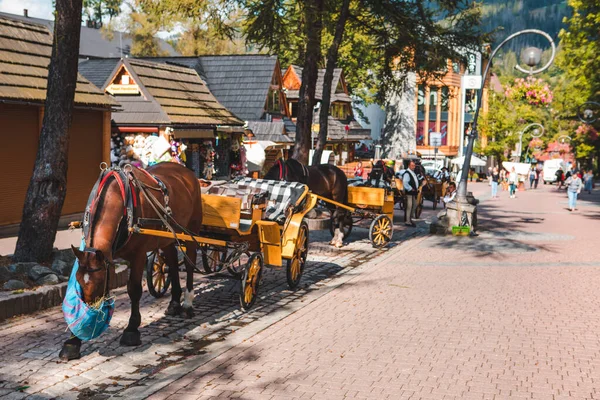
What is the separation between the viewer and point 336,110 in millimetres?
54844

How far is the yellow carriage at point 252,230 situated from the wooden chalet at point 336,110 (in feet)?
127

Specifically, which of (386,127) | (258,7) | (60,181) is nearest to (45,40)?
(258,7)

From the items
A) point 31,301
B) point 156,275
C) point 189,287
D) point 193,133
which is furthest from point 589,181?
point 31,301

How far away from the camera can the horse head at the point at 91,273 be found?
6.72m

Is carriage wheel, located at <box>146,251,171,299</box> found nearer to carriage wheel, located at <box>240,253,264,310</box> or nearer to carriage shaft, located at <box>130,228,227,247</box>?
carriage shaft, located at <box>130,228,227,247</box>

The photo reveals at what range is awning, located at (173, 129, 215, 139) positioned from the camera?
77.9ft

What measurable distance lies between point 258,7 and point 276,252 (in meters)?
11.1

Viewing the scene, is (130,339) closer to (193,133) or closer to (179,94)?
(193,133)

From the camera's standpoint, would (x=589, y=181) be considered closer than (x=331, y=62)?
No

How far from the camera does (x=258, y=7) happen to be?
19531 mm

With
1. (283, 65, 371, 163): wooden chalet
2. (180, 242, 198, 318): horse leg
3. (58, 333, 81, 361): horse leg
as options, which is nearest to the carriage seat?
(180, 242, 198, 318): horse leg

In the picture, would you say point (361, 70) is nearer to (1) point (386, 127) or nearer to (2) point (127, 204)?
(1) point (386, 127)

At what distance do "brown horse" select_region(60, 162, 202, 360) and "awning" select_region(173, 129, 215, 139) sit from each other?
14723 mm

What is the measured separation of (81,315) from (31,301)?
2706 millimetres
